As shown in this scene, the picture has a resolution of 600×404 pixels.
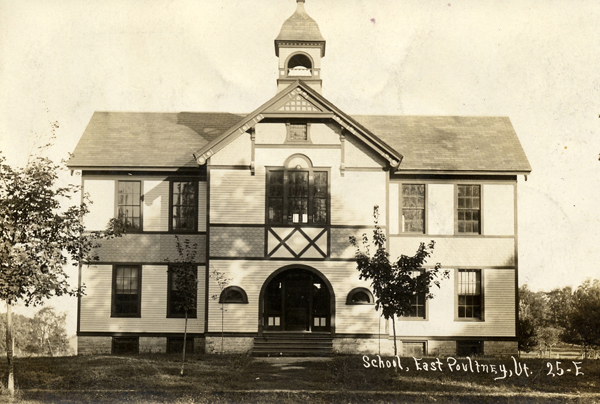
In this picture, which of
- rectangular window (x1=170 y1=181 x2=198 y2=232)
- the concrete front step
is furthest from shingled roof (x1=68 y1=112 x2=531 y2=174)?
the concrete front step

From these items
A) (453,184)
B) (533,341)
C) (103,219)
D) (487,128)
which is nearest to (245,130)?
(103,219)

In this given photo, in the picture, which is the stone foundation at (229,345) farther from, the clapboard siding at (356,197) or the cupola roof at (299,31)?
the cupola roof at (299,31)

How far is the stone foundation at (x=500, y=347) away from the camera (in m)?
24.7

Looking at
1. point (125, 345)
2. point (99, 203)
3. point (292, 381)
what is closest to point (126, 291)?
point (125, 345)

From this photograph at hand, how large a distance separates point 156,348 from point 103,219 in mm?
5898

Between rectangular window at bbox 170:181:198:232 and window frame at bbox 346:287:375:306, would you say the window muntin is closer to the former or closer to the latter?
window frame at bbox 346:287:375:306

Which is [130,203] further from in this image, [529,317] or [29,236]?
[529,317]

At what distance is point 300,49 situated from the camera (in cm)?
2709

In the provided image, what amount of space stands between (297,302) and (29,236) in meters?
11.4

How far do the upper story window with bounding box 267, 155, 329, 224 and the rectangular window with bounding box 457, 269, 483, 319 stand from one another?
6648 millimetres

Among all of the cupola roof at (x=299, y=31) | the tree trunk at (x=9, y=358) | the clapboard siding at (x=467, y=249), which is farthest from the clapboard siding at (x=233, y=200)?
the tree trunk at (x=9, y=358)

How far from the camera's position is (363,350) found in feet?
76.1

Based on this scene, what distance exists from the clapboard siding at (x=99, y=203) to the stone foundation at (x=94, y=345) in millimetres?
4608

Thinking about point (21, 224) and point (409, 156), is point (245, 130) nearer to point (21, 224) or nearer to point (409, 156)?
point (409, 156)
